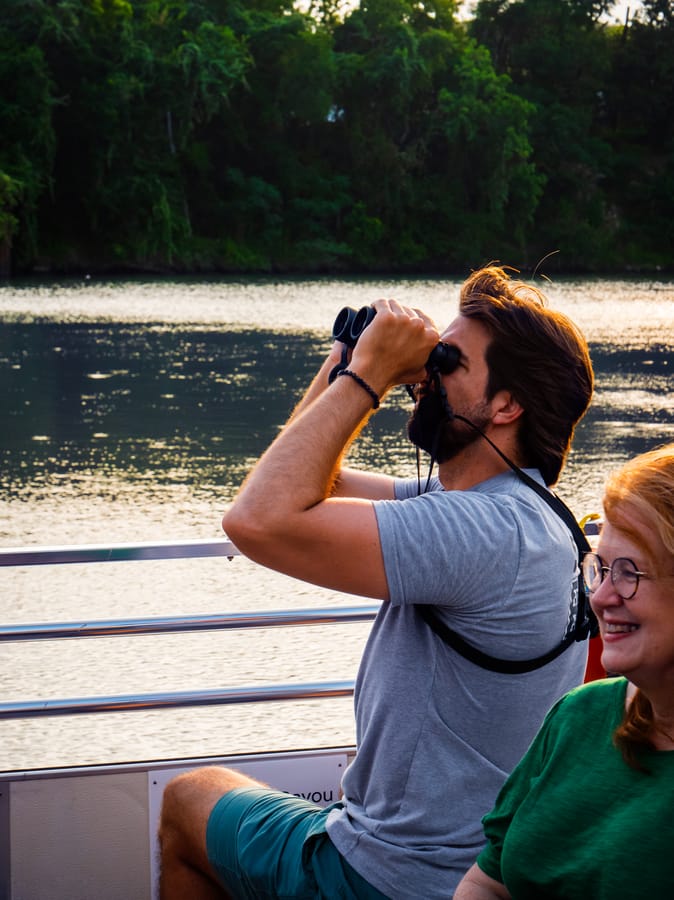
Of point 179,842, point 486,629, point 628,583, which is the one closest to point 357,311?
point 486,629

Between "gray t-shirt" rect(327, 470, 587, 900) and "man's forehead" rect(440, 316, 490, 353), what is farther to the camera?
"man's forehead" rect(440, 316, 490, 353)

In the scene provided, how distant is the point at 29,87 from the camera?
49.2 m

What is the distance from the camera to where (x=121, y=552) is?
8.00 ft

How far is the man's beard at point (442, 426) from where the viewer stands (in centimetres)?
188

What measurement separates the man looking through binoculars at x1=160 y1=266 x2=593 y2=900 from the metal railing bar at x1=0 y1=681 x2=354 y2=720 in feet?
1.95

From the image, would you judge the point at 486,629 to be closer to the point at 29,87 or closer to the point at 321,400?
the point at 321,400

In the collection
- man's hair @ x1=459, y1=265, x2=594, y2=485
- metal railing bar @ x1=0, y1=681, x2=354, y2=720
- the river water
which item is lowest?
the river water

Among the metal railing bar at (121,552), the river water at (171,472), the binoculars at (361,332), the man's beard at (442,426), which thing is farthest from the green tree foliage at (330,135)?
the man's beard at (442,426)

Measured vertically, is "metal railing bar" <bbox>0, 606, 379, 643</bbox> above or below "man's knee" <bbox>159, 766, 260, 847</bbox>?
above

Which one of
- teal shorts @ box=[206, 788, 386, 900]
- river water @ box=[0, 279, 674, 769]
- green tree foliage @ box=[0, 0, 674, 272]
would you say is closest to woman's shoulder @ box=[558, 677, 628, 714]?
teal shorts @ box=[206, 788, 386, 900]

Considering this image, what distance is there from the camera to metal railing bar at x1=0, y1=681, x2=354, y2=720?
7.99 ft

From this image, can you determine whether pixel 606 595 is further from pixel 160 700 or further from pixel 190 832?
pixel 160 700

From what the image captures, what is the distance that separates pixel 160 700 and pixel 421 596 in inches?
38.6

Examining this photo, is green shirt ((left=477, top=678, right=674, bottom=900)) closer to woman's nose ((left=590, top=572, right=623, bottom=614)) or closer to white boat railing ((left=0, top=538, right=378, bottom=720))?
woman's nose ((left=590, top=572, right=623, bottom=614))
